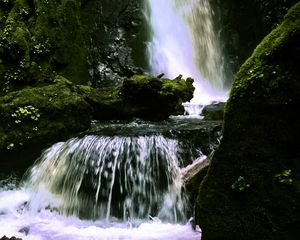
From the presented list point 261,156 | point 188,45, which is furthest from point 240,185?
point 188,45

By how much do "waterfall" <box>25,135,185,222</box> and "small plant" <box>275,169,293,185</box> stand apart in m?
2.15

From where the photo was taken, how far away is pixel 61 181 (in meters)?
6.39

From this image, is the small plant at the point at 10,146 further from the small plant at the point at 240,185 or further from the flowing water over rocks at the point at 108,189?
the small plant at the point at 240,185

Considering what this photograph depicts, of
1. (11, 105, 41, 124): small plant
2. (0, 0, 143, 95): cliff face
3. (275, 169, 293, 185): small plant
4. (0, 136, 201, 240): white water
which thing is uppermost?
(0, 0, 143, 95): cliff face

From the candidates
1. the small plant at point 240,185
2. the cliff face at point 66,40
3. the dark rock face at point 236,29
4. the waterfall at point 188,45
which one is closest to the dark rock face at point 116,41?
the cliff face at point 66,40

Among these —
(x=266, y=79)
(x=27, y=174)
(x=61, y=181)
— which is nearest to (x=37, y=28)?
(x=27, y=174)

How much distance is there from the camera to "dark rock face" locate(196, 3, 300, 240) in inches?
143

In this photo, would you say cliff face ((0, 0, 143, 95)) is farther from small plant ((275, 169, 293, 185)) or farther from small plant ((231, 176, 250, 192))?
small plant ((275, 169, 293, 185))

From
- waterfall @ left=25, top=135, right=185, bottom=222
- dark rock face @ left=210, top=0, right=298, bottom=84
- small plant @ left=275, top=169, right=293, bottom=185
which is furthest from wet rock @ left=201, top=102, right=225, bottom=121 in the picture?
small plant @ left=275, top=169, right=293, bottom=185

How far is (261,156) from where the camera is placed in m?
3.72

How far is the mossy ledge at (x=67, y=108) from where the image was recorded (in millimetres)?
7488

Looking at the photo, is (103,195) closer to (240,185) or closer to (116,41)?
(240,185)

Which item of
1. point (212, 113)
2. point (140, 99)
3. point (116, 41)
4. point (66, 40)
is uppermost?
point (116, 41)

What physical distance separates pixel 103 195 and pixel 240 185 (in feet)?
9.05
